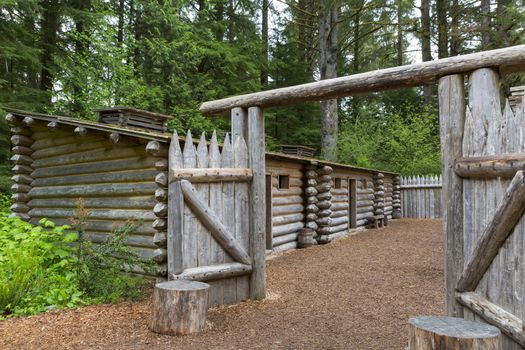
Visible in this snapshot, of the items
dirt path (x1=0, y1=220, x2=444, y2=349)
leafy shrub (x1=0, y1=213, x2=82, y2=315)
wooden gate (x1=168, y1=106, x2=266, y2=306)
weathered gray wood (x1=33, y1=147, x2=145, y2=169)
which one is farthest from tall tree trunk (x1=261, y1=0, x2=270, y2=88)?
wooden gate (x1=168, y1=106, x2=266, y2=306)

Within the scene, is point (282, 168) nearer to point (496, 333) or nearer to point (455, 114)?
point (455, 114)

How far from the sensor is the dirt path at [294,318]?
4.90m

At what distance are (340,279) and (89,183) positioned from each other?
6065mm

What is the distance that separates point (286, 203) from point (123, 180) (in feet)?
18.1

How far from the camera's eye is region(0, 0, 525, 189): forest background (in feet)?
52.0

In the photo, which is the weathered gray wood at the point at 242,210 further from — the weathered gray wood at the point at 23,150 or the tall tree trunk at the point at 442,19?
the tall tree trunk at the point at 442,19

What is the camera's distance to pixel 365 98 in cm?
3041

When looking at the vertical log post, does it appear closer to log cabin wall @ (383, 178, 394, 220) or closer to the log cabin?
the log cabin

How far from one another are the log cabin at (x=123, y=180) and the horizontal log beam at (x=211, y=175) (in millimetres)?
914

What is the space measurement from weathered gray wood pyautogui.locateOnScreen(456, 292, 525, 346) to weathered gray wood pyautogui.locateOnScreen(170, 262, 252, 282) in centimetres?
321

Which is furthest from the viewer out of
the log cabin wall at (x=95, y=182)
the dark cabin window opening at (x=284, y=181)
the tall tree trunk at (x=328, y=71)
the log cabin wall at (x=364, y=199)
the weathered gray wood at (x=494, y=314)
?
the tall tree trunk at (x=328, y=71)

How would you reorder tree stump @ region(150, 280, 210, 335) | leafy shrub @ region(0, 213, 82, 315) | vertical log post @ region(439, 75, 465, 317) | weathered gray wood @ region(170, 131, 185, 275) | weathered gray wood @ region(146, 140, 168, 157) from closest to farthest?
vertical log post @ region(439, 75, 465, 317) → tree stump @ region(150, 280, 210, 335) → weathered gray wood @ region(170, 131, 185, 275) → leafy shrub @ region(0, 213, 82, 315) → weathered gray wood @ region(146, 140, 168, 157)

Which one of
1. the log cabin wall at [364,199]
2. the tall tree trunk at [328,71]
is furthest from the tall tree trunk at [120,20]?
the log cabin wall at [364,199]

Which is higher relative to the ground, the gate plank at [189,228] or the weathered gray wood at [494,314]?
the gate plank at [189,228]
